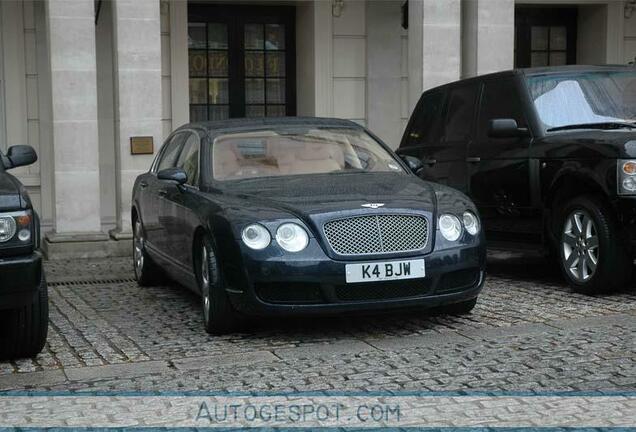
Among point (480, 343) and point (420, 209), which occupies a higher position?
point (420, 209)

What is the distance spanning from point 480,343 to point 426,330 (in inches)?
24.0

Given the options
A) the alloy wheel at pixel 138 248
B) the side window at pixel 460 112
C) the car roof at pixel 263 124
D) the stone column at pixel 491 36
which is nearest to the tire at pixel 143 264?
the alloy wheel at pixel 138 248

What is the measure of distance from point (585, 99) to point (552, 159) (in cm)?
80

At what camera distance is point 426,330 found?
7574mm

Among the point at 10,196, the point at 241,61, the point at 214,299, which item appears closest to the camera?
the point at 10,196

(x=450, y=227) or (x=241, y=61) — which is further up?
(x=241, y=61)

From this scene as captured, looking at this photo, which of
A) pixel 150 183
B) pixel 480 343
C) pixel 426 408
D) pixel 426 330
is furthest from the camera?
pixel 150 183

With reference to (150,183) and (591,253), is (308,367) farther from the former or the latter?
(150,183)

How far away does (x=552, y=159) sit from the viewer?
9117 mm

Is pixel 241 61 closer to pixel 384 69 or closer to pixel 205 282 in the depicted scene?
pixel 384 69

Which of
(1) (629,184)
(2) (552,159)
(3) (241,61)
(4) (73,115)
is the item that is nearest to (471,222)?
(1) (629,184)

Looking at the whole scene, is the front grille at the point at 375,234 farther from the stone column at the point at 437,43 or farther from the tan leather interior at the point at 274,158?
the stone column at the point at 437,43

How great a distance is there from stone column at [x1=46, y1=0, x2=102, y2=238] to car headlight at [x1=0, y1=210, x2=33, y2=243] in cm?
640

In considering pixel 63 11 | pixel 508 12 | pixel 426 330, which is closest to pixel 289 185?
pixel 426 330
